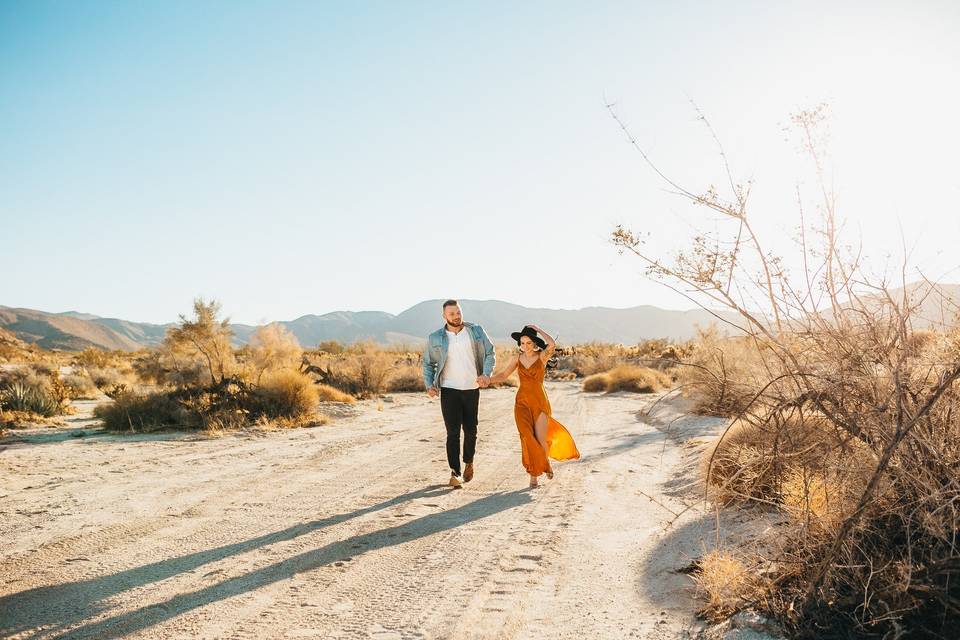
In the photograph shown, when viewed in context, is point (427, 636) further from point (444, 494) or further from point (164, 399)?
point (164, 399)

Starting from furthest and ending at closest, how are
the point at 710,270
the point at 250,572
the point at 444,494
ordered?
the point at 444,494
the point at 250,572
the point at 710,270

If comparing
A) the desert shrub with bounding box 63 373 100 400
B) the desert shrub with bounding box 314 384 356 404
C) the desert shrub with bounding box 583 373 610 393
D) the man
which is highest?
the man

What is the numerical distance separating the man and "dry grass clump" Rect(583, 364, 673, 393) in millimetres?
17940

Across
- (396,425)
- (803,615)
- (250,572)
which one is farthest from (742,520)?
(396,425)

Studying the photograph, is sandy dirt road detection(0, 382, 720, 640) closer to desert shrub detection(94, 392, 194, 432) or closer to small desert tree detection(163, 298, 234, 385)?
desert shrub detection(94, 392, 194, 432)

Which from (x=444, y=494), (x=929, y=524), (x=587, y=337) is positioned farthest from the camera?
(x=587, y=337)

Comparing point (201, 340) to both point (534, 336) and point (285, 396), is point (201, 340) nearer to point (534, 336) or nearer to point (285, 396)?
point (285, 396)

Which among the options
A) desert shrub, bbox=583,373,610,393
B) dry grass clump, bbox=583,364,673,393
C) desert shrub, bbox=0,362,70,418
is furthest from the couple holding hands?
desert shrub, bbox=583,373,610,393

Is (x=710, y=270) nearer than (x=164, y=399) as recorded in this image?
Yes

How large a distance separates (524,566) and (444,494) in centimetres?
261

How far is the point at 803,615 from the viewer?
3.49 meters

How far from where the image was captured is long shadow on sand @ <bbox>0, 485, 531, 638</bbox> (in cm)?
400

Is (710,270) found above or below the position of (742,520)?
above

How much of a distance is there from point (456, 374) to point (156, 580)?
13.2 feet
